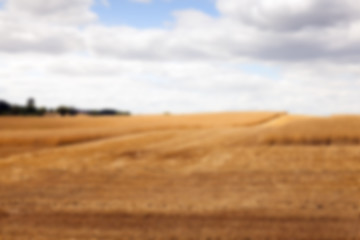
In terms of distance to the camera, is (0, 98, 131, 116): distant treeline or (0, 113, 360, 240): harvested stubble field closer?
(0, 113, 360, 240): harvested stubble field

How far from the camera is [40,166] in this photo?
18.0m

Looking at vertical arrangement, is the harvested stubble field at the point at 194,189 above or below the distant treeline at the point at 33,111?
below

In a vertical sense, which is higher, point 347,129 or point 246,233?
point 347,129

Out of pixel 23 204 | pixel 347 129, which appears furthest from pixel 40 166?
pixel 347 129

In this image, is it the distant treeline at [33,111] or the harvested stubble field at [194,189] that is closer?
the harvested stubble field at [194,189]

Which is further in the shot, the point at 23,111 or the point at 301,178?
the point at 23,111

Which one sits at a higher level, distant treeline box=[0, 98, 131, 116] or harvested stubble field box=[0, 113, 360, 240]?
distant treeline box=[0, 98, 131, 116]

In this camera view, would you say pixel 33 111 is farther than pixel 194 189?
Yes

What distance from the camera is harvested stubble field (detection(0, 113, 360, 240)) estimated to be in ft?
29.0

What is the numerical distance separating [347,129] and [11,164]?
62.4 ft

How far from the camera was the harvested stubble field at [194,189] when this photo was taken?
8.84 meters

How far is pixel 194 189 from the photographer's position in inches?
512

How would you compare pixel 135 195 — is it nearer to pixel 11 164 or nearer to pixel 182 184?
pixel 182 184

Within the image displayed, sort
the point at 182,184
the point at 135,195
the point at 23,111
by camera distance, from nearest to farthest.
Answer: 1. the point at 135,195
2. the point at 182,184
3. the point at 23,111
